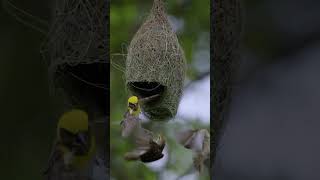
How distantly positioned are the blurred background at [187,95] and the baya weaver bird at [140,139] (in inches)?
1.0

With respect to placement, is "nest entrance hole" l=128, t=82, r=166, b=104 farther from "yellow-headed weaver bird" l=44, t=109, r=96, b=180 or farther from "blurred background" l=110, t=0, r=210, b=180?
"yellow-headed weaver bird" l=44, t=109, r=96, b=180

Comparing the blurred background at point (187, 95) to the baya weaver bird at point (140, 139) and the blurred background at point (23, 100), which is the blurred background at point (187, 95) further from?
the blurred background at point (23, 100)

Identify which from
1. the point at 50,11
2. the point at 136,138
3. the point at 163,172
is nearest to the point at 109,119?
the point at 136,138

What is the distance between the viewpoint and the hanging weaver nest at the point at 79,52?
8.44ft

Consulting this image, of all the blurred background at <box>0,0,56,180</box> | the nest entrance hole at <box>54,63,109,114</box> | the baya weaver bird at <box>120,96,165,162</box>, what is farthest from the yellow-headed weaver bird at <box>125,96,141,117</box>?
the blurred background at <box>0,0,56,180</box>

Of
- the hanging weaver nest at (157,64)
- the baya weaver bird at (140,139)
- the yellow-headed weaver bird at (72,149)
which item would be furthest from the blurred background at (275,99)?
the yellow-headed weaver bird at (72,149)

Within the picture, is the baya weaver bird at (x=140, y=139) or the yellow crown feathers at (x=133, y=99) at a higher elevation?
the yellow crown feathers at (x=133, y=99)

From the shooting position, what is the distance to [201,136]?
274 centimetres

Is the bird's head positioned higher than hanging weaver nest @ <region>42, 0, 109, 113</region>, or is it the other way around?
hanging weaver nest @ <region>42, 0, 109, 113</region>

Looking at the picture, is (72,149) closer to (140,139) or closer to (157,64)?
(140,139)

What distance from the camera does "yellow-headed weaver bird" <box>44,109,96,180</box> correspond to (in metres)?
2.70

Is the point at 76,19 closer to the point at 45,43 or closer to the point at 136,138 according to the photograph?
the point at 45,43

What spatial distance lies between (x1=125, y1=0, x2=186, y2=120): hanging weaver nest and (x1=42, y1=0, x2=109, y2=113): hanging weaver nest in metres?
0.21

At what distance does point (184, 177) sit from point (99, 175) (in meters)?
0.41
